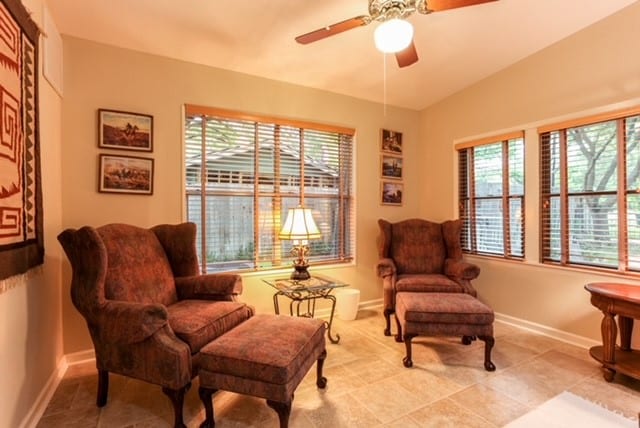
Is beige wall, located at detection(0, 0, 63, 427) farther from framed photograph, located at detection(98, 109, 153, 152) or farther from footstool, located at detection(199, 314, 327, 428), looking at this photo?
footstool, located at detection(199, 314, 327, 428)

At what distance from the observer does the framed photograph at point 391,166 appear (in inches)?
166

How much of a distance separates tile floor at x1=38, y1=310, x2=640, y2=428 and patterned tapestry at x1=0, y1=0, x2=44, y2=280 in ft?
3.36

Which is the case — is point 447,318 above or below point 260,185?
below

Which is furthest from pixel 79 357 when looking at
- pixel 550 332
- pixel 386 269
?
pixel 550 332

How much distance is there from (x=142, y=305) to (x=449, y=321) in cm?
216

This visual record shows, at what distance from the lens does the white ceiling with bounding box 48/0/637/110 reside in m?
2.41

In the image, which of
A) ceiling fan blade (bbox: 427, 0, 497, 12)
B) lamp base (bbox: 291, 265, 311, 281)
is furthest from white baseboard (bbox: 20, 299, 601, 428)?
ceiling fan blade (bbox: 427, 0, 497, 12)

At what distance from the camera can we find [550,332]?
3160 millimetres

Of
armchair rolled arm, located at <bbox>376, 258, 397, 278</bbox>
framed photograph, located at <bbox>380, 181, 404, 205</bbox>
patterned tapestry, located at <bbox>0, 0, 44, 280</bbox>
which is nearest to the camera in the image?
patterned tapestry, located at <bbox>0, 0, 44, 280</bbox>

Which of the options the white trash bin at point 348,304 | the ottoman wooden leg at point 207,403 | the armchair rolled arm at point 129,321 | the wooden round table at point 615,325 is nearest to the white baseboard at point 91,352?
the white trash bin at point 348,304

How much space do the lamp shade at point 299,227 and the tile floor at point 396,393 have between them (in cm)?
104

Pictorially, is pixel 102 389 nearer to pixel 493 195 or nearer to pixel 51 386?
pixel 51 386

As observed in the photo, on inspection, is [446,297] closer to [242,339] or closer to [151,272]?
[242,339]

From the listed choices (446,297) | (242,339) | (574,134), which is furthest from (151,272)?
(574,134)
